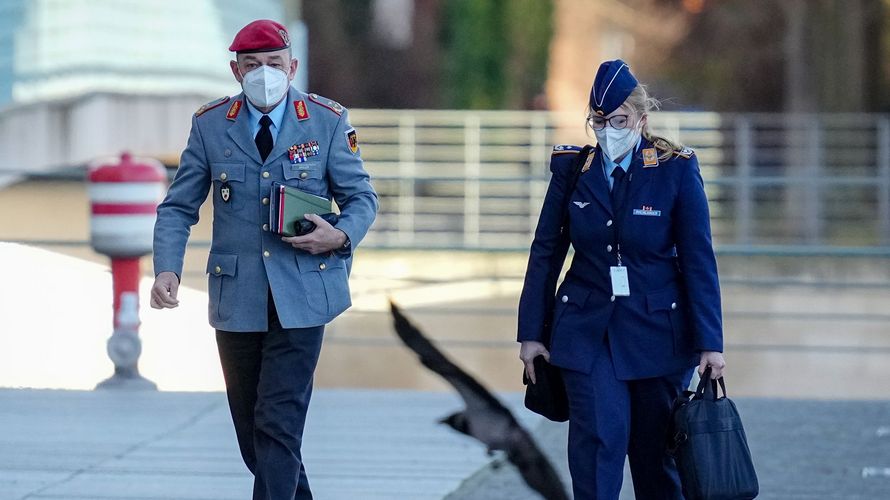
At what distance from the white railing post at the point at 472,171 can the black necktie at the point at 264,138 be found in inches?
716

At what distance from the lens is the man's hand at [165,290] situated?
4973 millimetres

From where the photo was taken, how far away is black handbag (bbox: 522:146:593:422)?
497 centimetres

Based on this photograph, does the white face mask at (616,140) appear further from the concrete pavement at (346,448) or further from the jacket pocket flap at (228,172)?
the concrete pavement at (346,448)

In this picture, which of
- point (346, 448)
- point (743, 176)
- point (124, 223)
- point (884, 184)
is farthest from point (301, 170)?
point (743, 176)

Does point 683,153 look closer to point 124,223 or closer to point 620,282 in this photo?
point 620,282

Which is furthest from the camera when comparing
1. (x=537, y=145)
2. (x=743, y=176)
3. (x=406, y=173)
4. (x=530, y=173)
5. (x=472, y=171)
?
(x=530, y=173)

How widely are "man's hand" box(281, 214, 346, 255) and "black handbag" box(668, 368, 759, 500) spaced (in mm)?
1100

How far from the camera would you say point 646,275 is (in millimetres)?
4867

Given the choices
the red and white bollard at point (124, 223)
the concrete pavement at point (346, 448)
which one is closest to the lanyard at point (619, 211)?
the concrete pavement at point (346, 448)

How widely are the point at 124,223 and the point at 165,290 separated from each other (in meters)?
3.85

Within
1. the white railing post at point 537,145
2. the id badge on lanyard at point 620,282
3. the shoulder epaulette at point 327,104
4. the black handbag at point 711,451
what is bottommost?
the black handbag at point 711,451

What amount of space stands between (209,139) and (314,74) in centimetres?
2426

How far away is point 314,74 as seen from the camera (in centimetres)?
2912

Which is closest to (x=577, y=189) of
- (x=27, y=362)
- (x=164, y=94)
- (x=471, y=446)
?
(x=471, y=446)
